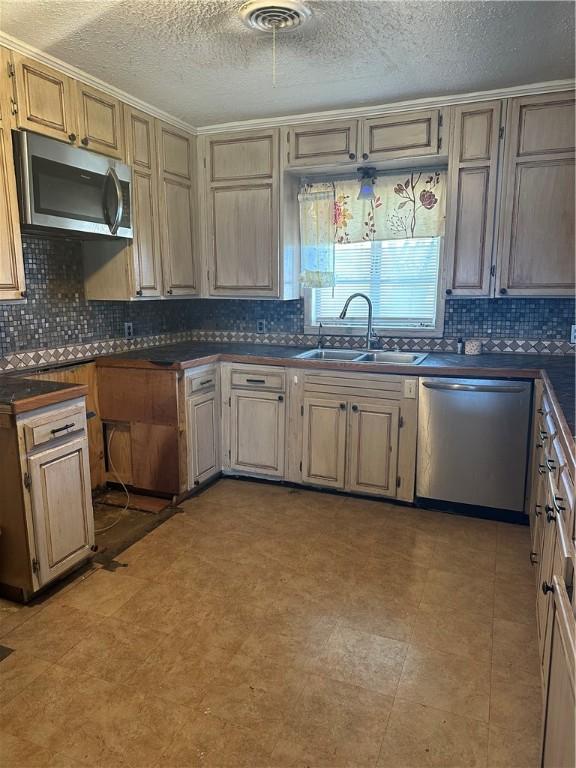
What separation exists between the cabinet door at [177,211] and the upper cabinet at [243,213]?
135 millimetres

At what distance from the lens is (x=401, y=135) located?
323 cm

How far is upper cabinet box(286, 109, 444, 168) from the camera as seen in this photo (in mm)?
3180

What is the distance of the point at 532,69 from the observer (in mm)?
2707

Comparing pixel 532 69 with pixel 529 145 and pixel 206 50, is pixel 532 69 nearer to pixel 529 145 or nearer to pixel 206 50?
pixel 529 145

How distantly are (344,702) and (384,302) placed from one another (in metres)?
→ 2.66

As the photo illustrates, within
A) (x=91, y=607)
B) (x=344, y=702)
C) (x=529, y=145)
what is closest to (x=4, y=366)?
(x=91, y=607)

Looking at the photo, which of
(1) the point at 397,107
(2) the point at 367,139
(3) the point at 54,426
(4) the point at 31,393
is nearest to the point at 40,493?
(3) the point at 54,426

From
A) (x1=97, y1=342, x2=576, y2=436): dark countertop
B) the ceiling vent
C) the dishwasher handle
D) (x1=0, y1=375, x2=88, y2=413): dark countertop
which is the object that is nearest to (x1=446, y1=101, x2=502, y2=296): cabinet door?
(x1=97, y1=342, x2=576, y2=436): dark countertop

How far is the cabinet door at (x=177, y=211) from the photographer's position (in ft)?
11.3

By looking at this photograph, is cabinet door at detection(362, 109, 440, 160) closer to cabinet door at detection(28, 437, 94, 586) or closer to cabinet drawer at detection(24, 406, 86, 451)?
cabinet drawer at detection(24, 406, 86, 451)

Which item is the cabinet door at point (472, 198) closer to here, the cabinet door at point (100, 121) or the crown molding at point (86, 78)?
the crown molding at point (86, 78)

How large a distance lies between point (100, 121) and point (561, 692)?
3212mm

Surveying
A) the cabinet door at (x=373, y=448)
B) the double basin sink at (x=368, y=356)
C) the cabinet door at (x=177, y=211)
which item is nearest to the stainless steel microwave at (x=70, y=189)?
the cabinet door at (x=177, y=211)

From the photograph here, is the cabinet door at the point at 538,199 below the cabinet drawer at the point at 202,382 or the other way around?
the other way around
